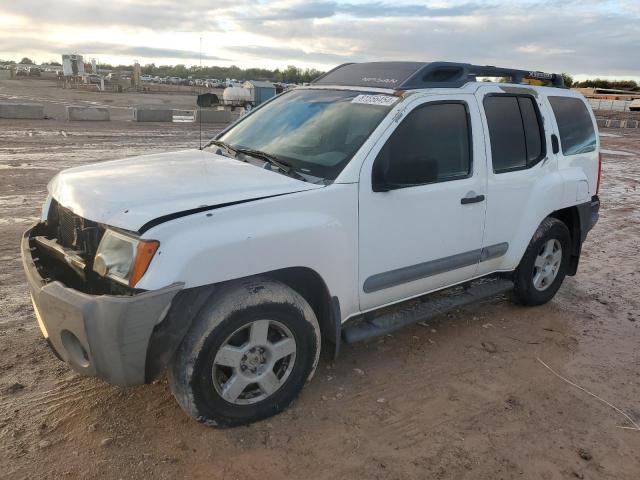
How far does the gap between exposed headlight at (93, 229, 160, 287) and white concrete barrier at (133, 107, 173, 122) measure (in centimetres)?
2067

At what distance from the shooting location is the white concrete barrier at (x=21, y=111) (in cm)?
1988

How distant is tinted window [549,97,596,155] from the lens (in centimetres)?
502

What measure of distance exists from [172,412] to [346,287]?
1.29m

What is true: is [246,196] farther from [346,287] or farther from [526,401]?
[526,401]

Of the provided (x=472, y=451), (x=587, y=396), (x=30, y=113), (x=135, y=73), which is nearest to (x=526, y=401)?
(x=587, y=396)

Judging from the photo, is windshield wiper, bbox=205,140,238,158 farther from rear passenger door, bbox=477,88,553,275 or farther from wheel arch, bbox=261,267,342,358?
rear passenger door, bbox=477,88,553,275

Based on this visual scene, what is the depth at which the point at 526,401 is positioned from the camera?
3.63 m

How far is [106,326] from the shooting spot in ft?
8.36

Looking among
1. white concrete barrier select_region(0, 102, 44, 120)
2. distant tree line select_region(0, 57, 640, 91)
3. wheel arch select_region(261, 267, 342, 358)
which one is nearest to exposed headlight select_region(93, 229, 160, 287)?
wheel arch select_region(261, 267, 342, 358)

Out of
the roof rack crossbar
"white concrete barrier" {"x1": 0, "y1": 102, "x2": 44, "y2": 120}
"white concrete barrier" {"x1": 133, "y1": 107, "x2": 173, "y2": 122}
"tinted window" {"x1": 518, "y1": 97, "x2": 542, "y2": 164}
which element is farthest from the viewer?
"white concrete barrier" {"x1": 133, "y1": 107, "x2": 173, "y2": 122}

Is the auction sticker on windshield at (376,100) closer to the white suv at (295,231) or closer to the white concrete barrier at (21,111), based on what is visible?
the white suv at (295,231)

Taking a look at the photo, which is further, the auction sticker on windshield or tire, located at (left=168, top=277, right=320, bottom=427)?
the auction sticker on windshield

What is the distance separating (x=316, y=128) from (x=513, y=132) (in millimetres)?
1760

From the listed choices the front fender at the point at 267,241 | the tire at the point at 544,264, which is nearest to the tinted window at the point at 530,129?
the tire at the point at 544,264
